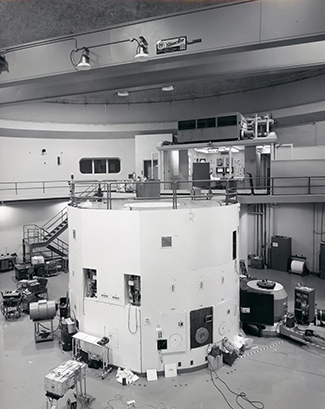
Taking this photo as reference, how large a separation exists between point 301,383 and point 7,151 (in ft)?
55.7

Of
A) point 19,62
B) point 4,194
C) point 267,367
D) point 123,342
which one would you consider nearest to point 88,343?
point 123,342

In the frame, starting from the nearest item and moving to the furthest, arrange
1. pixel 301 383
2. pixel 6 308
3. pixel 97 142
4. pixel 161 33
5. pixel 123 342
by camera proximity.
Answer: pixel 161 33 < pixel 301 383 < pixel 123 342 < pixel 6 308 < pixel 97 142

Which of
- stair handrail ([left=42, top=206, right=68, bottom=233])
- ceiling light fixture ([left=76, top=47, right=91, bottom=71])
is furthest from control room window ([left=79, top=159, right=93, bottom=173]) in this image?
ceiling light fixture ([left=76, top=47, right=91, bottom=71])

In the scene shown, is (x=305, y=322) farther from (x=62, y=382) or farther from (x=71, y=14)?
(x=71, y=14)

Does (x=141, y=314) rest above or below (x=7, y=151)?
below

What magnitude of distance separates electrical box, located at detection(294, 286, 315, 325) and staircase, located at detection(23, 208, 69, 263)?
12085 mm

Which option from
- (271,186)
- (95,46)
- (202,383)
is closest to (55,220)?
(271,186)

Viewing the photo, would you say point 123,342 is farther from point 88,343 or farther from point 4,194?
point 4,194

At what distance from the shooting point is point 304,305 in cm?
1021

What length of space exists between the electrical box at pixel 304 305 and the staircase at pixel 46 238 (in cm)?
1209

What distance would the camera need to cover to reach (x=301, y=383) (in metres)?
7.65

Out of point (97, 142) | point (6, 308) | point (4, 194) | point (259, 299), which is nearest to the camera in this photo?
point (259, 299)

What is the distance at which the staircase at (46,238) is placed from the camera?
56.2 feet

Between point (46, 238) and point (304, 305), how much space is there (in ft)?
43.6
